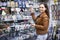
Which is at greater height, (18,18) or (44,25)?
(18,18)

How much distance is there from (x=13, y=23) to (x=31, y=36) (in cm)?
29

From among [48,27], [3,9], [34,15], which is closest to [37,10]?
[34,15]

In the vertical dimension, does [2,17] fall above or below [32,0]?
below

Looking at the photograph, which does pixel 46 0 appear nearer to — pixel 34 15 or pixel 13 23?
pixel 34 15

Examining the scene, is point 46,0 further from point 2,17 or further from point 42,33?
point 2,17

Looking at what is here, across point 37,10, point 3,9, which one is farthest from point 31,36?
point 3,9

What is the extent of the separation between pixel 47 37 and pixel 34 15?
13.3 inches

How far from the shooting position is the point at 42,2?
8.25 feet

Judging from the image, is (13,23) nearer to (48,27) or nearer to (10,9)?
(10,9)

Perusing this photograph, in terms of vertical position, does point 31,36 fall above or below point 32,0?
below

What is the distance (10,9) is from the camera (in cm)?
248

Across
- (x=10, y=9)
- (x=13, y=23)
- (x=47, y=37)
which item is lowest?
(x=47, y=37)

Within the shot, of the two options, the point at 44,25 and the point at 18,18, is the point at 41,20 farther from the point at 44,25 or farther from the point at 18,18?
the point at 18,18

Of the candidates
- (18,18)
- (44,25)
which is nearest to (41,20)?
(44,25)
